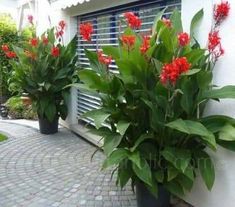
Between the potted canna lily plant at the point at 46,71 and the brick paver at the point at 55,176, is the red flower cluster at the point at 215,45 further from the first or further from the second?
the potted canna lily plant at the point at 46,71

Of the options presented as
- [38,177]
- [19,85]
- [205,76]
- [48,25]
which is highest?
[48,25]

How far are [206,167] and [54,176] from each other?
276cm

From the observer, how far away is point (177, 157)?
4.22 metres

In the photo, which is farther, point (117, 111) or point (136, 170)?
point (117, 111)

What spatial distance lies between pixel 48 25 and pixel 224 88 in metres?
7.43

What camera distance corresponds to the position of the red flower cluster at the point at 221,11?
13.6 ft

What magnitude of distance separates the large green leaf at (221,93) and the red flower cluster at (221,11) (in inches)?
30.7

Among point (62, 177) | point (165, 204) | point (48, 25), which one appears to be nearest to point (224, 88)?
point (165, 204)

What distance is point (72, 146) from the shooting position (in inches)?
307

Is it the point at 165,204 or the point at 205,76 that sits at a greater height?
the point at 205,76

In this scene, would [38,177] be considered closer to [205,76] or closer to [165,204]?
[165,204]

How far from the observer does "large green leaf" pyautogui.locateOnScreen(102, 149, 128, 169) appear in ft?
13.7

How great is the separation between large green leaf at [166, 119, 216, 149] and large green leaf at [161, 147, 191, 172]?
347 mm

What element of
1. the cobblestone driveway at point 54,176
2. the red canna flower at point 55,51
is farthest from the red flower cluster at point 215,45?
the red canna flower at point 55,51
